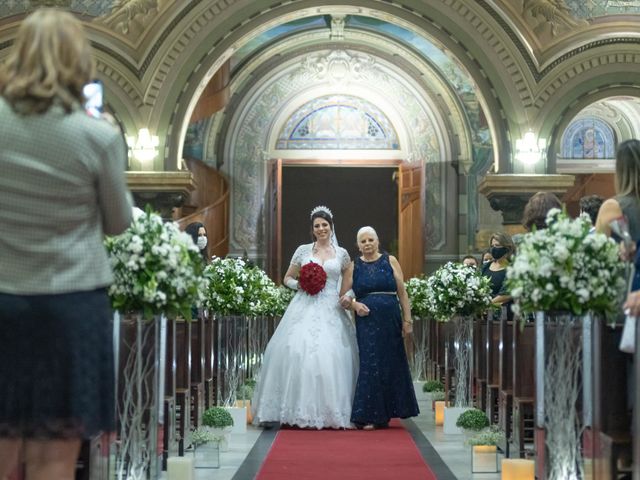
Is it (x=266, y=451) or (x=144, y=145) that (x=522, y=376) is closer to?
(x=266, y=451)

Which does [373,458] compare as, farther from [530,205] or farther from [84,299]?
[84,299]

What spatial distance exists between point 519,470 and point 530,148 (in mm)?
12428

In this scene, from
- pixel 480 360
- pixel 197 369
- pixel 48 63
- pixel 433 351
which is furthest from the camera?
pixel 433 351

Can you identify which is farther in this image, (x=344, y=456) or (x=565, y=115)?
(x=565, y=115)

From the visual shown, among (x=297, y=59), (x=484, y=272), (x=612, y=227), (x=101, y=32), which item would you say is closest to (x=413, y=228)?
(x=297, y=59)

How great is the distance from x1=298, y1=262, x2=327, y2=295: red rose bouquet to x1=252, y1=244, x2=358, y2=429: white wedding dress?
0.34 feet

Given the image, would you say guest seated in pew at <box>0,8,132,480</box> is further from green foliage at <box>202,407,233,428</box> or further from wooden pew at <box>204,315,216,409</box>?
wooden pew at <box>204,315,216,409</box>

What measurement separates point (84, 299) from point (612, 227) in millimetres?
3215

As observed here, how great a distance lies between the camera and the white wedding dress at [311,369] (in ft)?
34.6

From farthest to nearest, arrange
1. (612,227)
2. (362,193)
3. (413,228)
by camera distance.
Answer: (362,193) → (413,228) → (612,227)

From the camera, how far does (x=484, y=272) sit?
12.1 metres

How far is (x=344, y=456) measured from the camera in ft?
28.0

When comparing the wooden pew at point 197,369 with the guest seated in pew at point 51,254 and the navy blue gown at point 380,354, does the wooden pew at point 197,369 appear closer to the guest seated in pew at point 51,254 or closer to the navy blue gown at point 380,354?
the navy blue gown at point 380,354

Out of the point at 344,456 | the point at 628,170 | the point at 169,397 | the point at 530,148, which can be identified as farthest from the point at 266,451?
the point at 530,148
